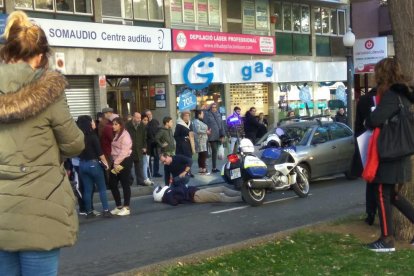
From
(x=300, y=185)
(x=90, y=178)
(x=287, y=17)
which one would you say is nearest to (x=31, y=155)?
(x=90, y=178)

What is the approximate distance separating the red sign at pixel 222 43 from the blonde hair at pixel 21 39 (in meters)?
18.3

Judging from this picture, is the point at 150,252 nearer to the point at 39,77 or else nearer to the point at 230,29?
the point at 39,77

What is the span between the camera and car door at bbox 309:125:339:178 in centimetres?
1280

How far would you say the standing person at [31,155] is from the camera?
2.63 m

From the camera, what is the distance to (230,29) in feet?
78.1

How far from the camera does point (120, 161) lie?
32.0 ft

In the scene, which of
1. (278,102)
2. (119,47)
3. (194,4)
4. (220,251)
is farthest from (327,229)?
(278,102)

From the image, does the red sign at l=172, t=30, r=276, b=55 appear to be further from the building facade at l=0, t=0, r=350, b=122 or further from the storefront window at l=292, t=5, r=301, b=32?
the storefront window at l=292, t=5, r=301, b=32

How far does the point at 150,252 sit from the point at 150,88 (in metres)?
14.9

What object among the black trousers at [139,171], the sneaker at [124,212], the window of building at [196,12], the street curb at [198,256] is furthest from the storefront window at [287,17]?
the street curb at [198,256]

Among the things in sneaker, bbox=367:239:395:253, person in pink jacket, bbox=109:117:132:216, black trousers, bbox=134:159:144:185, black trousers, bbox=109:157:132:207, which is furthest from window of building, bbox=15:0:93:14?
sneaker, bbox=367:239:395:253

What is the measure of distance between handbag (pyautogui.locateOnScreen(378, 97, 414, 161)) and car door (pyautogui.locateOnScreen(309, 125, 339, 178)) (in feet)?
23.5

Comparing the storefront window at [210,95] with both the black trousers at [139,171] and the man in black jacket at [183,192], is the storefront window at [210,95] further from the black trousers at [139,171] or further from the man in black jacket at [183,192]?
the man in black jacket at [183,192]

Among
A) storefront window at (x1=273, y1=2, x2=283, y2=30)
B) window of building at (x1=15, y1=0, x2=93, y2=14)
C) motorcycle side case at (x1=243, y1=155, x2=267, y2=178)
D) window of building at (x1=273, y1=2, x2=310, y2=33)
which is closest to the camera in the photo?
motorcycle side case at (x1=243, y1=155, x2=267, y2=178)
